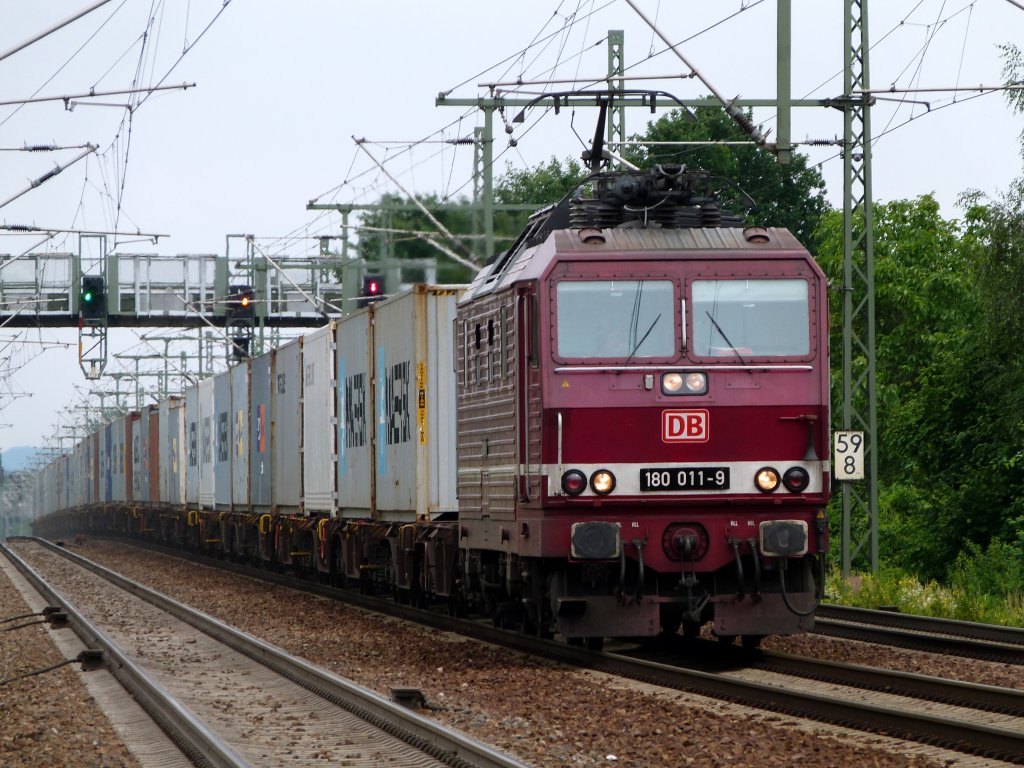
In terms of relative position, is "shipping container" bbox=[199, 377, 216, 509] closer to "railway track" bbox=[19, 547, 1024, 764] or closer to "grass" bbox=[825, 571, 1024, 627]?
"grass" bbox=[825, 571, 1024, 627]

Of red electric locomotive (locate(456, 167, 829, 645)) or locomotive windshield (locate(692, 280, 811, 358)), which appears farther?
locomotive windshield (locate(692, 280, 811, 358))

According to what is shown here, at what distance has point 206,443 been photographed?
37.2 m

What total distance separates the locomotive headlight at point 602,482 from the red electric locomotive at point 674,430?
0.01 m

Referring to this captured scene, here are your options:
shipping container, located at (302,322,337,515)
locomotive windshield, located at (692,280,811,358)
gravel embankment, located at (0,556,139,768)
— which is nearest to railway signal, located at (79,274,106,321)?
shipping container, located at (302,322,337,515)

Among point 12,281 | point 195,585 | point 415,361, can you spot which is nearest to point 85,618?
point 415,361

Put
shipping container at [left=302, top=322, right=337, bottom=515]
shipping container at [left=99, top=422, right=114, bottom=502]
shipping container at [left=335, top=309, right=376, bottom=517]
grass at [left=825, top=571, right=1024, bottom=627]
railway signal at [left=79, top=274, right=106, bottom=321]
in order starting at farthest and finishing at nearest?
shipping container at [left=99, top=422, right=114, bottom=502]
railway signal at [left=79, top=274, right=106, bottom=321]
shipping container at [left=302, top=322, right=337, bottom=515]
shipping container at [left=335, top=309, right=376, bottom=517]
grass at [left=825, top=571, right=1024, bottom=627]

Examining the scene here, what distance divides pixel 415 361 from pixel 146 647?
410 centimetres

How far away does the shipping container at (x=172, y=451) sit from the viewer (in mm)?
41719

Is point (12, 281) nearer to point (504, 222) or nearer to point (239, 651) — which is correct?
point (504, 222)

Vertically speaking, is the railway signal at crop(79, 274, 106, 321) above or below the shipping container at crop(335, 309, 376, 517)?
above

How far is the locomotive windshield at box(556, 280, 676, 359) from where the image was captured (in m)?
12.6

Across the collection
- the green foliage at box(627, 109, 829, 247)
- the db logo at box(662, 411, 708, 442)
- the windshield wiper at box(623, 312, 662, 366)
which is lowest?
the db logo at box(662, 411, 708, 442)

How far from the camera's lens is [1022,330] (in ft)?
87.3

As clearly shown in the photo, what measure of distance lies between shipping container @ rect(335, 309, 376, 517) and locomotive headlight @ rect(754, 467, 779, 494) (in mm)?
8851
